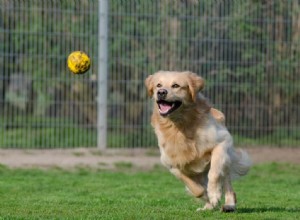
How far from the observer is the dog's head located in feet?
28.6

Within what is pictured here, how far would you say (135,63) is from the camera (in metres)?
15.7

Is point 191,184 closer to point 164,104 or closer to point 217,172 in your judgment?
point 217,172

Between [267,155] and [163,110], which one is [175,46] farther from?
[163,110]

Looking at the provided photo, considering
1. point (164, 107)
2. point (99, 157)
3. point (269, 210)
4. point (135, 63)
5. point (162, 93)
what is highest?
point (135, 63)

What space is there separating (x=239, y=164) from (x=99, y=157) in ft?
21.3

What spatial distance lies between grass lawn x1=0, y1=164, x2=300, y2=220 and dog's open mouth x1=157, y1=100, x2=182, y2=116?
0.93 metres

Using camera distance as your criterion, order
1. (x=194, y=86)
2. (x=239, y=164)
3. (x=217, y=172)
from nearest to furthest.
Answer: (x=217, y=172), (x=194, y=86), (x=239, y=164)

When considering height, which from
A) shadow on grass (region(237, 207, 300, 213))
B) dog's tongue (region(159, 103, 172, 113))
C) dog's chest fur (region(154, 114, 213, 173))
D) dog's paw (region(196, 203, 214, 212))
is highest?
dog's tongue (region(159, 103, 172, 113))

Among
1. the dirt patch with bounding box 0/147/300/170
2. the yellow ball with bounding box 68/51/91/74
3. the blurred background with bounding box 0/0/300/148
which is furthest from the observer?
the blurred background with bounding box 0/0/300/148

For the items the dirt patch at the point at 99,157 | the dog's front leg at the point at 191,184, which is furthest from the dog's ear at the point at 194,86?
the dirt patch at the point at 99,157

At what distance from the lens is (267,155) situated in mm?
15953

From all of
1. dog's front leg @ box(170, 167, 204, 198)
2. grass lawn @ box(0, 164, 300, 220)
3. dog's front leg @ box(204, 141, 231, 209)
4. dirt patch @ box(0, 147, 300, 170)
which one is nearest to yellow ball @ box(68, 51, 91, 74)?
grass lawn @ box(0, 164, 300, 220)

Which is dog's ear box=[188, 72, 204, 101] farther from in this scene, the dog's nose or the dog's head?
the dog's nose

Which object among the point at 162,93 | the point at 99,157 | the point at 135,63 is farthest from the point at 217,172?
the point at 135,63
